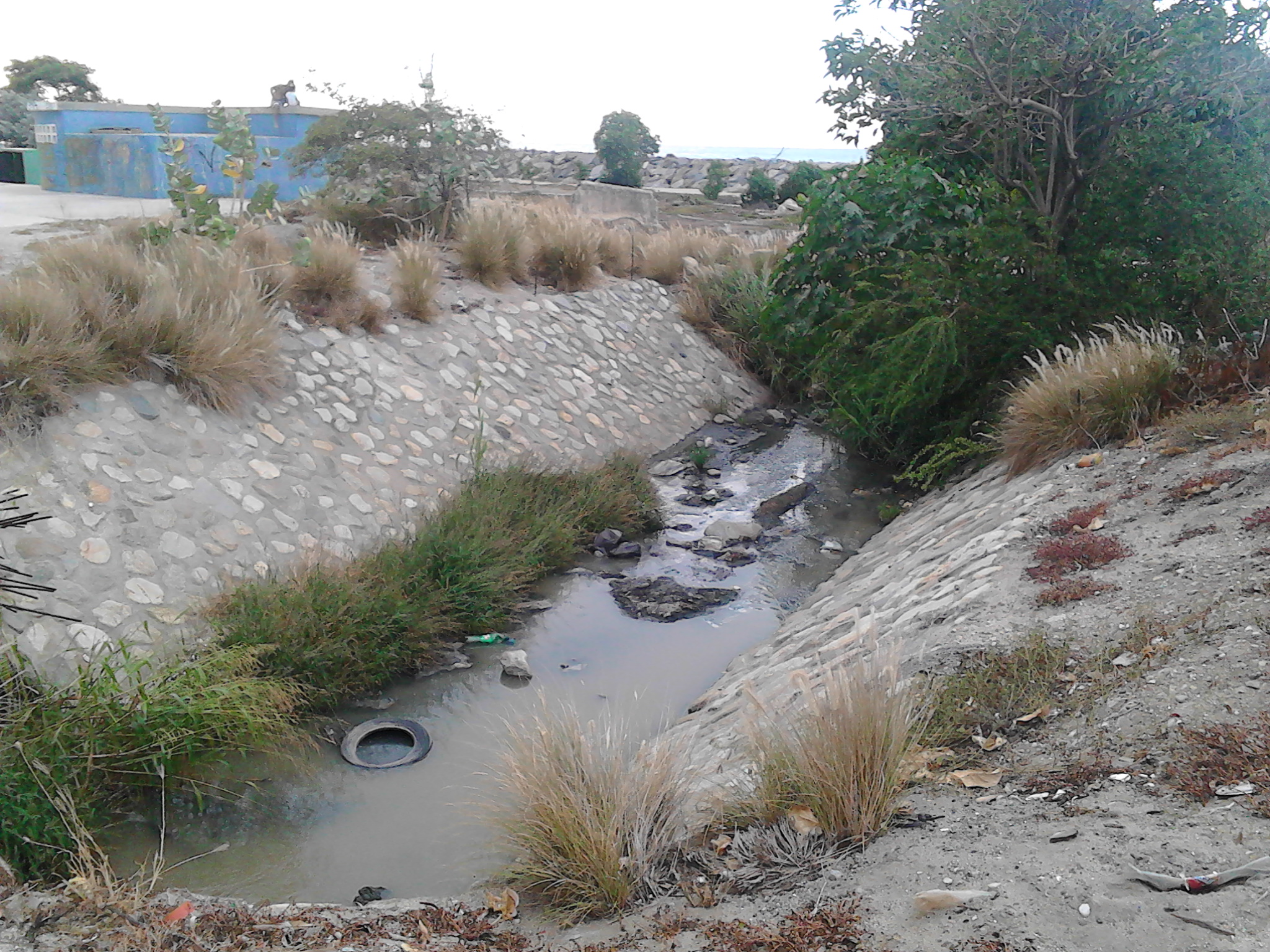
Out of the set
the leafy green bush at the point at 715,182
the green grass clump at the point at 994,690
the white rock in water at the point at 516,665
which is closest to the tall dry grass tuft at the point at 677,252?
the white rock in water at the point at 516,665

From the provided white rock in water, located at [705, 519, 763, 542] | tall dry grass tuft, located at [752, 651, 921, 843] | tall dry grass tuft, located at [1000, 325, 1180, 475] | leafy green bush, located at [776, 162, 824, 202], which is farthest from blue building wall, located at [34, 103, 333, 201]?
tall dry grass tuft, located at [752, 651, 921, 843]

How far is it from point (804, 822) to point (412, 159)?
37.1 ft

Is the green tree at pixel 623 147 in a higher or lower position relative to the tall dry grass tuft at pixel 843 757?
higher

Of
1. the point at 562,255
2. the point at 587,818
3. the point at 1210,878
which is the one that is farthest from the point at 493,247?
the point at 1210,878

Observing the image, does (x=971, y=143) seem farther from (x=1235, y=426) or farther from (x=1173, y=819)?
(x=1173, y=819)

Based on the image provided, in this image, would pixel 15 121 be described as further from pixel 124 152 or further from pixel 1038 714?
pixel 1038 714

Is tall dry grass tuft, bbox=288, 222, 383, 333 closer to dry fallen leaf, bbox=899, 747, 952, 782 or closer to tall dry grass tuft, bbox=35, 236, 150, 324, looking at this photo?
tall dry grass tuft, bbox=35, 236, 150, 324

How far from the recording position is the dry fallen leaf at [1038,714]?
3.76 m

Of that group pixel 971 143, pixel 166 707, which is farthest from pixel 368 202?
pixel 166 707

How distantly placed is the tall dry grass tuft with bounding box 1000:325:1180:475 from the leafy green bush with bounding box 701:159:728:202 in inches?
1032

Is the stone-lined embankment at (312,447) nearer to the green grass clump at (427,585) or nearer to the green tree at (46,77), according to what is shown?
the green grass clump at (427,585)

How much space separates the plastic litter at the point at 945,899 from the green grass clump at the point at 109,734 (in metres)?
3.04

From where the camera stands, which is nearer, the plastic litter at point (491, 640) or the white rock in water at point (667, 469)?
the plastic litter at point (491, 640)

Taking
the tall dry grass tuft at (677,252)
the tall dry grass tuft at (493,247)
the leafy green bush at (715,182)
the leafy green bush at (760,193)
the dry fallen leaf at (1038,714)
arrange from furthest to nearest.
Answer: the leafy green bush at (715,182), the leafy green bush at (760,193), the tall dry grass tuft at (677,252), the tall dry grass tuft at (493,247), the dry fallen leaf at (1038,714)
